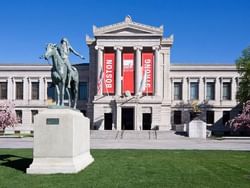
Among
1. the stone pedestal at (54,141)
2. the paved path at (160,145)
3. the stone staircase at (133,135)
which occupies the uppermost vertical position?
the stone pedestal at (54,141)

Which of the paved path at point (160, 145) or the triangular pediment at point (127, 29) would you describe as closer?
the paved path at point (160, 145)

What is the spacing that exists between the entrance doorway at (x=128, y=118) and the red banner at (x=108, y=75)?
12.8 feet

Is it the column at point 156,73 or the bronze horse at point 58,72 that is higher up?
the column at point 156,73

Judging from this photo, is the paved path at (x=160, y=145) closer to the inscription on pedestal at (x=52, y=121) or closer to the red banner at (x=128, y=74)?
the inscription on pedestal at (x=52, y=121)

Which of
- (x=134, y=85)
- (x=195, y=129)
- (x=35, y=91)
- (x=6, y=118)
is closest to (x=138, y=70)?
(x=134, y=85)

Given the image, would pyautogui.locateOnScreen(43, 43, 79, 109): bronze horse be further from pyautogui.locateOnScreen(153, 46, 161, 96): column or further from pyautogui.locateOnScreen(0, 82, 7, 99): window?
pyautogui.locateOnScreen(0, 82, 7, 99): window

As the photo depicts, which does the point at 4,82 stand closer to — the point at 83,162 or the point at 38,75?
the point at 38,75

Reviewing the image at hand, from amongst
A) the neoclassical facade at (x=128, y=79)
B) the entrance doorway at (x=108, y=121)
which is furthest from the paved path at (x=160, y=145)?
the entrance doorway at (x=108, y=121)

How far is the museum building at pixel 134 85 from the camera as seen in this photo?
226ft

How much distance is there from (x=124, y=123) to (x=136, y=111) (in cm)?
353

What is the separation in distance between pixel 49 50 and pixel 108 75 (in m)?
54.0

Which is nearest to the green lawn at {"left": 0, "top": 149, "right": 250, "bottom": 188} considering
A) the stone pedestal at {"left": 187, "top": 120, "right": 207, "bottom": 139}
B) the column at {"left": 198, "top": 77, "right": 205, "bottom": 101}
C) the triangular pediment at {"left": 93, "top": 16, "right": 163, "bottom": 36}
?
the stone pedestal at {"left": 187, "top": 120, "right": 207, "bottom": 139}

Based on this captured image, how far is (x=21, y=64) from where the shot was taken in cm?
7681

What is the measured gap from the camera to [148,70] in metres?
69.6
